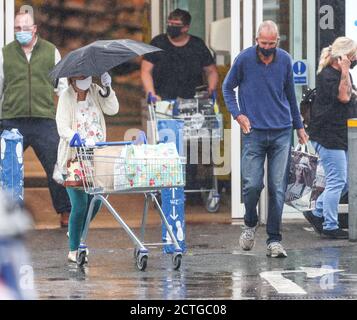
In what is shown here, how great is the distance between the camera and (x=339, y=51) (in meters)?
11.2

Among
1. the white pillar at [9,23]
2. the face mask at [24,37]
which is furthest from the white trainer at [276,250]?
the white pillar at [9,23]

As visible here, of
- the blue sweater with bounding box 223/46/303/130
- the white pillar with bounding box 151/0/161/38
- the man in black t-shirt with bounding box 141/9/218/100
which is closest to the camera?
the blue sweater with bounding box 223/46/303/130

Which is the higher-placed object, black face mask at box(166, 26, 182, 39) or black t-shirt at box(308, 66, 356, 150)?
black face mask at box(166, 26, 182, 39)

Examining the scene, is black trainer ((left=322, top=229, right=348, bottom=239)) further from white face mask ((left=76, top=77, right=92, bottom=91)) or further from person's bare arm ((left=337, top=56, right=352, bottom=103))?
white face mask ((left=76, top=77, right=92, bottom=91))

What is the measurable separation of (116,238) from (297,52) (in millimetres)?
3030

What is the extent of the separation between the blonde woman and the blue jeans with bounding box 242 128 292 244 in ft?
4.44

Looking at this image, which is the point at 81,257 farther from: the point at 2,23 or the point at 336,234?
the point at 2,23

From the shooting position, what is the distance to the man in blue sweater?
9852mm

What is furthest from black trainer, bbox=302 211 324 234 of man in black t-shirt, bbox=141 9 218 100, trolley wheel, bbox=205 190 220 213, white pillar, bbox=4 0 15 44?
white pillar, bbox=4 0 15 44

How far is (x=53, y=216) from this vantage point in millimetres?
12844

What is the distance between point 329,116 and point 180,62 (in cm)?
259

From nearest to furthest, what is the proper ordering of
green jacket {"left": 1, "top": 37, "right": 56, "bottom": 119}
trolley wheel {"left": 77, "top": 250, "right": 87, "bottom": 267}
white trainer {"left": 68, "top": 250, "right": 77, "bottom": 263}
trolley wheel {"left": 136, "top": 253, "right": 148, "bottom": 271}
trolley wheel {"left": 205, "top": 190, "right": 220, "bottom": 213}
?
trolley wheel {"left": 136, "top": 253, "right": 148, "bottom": 271} < trolley wheel {"left": 77, "top": 250, "right": 87, "bottom": 267} < white trainer {"left": 68, "top": 250, "right": 77, "bottom": 263} < green jacket {"left": 1, "top": 37, "right": 56, "bottom": 119} < trolley wheel {"left": 205, "top": 190, "right": 220, "bottom": 213}

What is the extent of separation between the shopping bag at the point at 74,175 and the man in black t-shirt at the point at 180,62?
4.09 m
